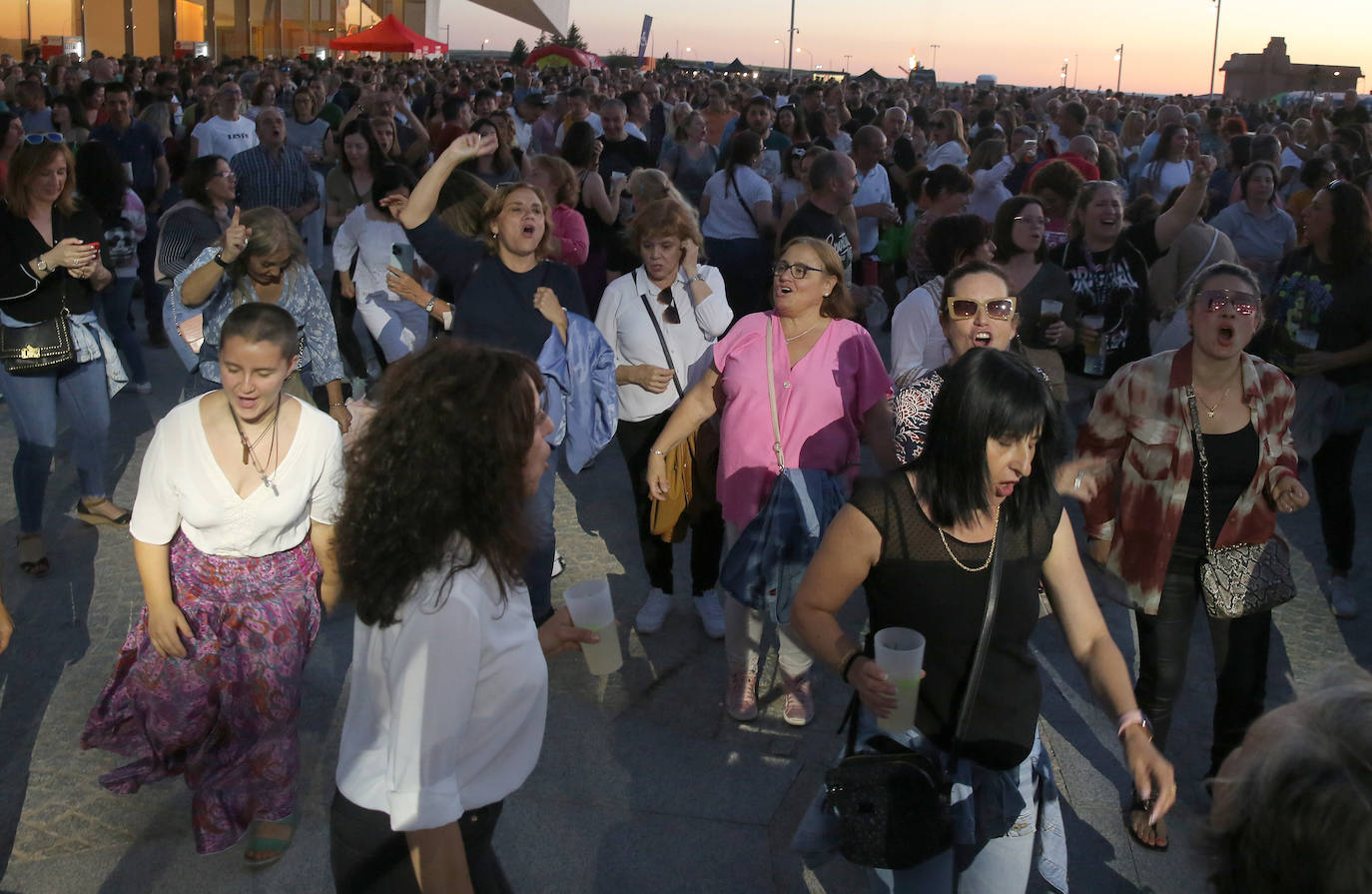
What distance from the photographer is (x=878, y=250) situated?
9523 mm

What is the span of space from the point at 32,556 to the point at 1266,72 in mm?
51831

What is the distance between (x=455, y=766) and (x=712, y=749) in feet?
7.35

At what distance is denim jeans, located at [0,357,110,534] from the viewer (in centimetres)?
545

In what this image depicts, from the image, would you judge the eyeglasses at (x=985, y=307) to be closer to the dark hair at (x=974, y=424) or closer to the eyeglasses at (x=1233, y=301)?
the eyeglasses at (x=1233, y=301)

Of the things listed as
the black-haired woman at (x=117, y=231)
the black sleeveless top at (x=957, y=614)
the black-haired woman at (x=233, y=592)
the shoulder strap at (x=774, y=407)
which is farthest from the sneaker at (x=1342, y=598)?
the black-haired woman at (x=117, y=231)

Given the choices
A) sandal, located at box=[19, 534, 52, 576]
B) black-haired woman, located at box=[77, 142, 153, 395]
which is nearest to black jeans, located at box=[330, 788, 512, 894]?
sandal, located at box=[19, 534, 52, 576]

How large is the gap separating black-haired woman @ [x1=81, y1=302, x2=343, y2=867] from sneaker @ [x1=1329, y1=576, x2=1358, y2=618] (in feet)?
14.5

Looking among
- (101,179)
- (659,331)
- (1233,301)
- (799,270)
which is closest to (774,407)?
(799,270)

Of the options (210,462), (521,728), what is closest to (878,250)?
(210,462)

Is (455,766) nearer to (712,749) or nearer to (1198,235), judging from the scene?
(712,749)

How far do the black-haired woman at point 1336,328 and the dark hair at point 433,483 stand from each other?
426cm

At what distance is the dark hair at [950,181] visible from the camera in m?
7.15

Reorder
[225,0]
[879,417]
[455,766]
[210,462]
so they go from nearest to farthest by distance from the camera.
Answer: [455,766] < [210,462] < [879,417] < [225,0]

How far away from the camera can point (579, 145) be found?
8.29 meters
